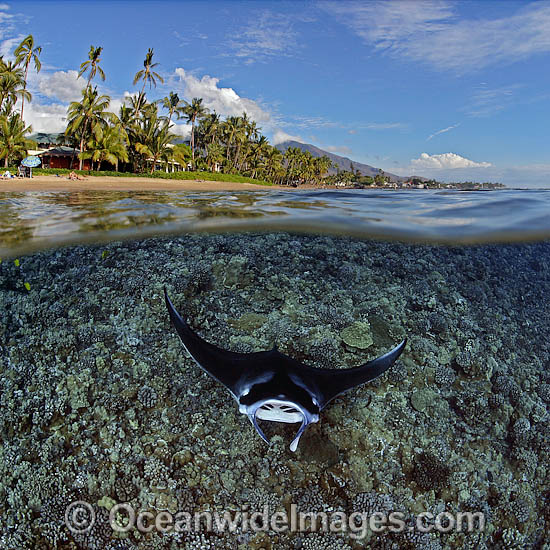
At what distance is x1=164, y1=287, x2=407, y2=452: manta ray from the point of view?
2.04m

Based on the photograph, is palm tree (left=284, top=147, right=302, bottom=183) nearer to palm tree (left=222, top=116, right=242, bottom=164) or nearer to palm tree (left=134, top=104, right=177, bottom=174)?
palm tree (left=222, top=116, right=242, bottom=164)

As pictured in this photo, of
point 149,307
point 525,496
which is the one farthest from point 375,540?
point 149,307

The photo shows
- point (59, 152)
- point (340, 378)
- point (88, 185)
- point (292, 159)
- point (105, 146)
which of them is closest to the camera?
point (340, 378)

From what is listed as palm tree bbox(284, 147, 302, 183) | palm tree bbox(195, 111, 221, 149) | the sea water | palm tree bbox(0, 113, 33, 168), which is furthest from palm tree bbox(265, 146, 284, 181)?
the sea water

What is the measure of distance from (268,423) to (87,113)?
38152mm

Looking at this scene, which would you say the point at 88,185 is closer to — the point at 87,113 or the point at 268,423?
the point at 87,113

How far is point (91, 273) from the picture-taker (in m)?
3.69

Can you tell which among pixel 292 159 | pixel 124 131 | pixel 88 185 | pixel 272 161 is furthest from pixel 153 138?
pixel 292 159

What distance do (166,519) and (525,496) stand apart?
2680mm

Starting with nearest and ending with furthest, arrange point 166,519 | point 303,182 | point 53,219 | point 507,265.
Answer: point 166,519
point 507,265
point 53,219
point 303,182

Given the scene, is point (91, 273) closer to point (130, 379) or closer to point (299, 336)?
point (130, 379)

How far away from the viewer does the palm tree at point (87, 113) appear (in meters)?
31.7

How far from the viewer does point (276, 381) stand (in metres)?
2.09

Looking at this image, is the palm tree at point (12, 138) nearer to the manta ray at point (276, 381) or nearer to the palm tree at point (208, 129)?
the palm tree at point (208, 129)
